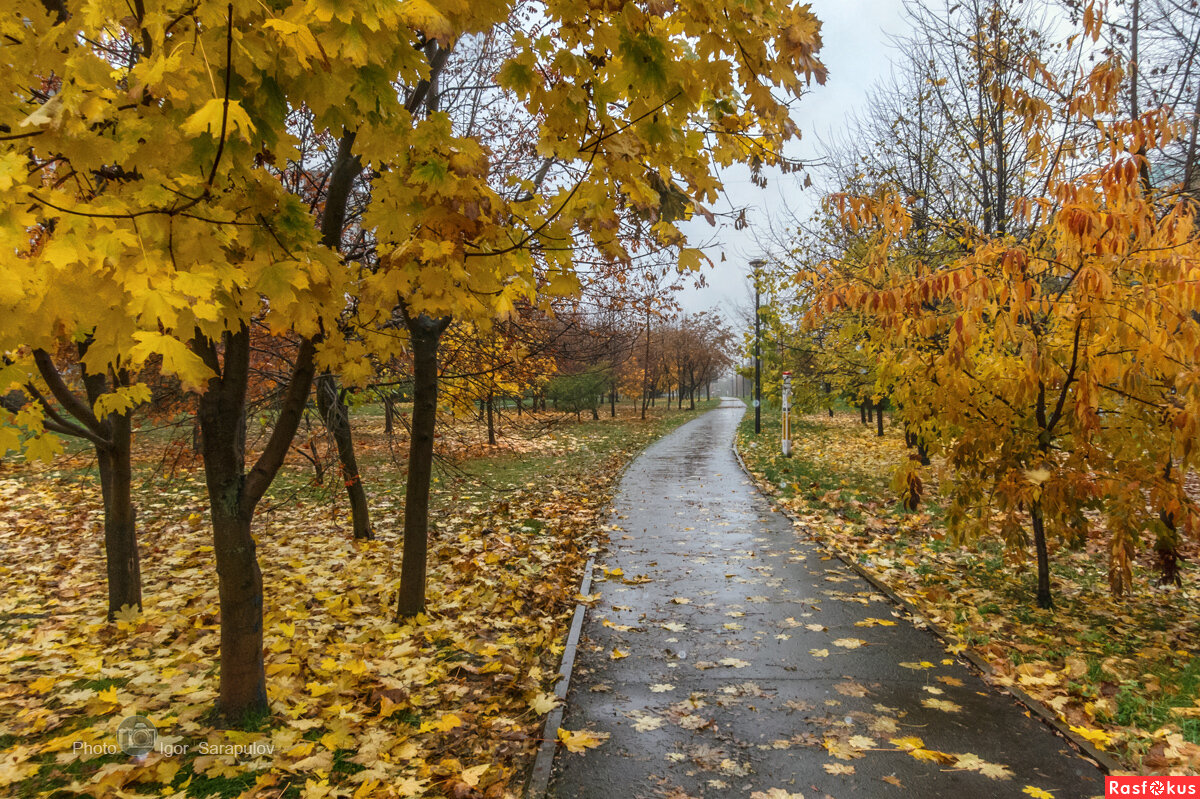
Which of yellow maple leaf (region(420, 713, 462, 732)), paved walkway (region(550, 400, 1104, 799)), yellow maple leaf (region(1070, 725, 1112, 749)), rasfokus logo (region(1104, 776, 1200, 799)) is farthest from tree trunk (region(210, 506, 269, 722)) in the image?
yellow maple leaf (region(1070, 725, 1112, 749))

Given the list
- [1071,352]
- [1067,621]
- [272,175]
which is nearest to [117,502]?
[272,175]

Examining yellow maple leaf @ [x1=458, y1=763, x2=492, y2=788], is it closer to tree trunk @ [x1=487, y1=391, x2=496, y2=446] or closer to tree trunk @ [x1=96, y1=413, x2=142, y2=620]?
tree trunk @ [x1=96, y1=413, x2=142, y2=620]

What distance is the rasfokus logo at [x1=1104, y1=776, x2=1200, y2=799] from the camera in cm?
293

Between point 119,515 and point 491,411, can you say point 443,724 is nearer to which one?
point 119,515

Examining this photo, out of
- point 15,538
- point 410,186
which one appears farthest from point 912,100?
point 15,538

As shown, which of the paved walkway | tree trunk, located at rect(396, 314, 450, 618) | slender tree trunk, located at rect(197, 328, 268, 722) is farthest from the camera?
tree trunk, located at rect(396, 314, 450, 618)

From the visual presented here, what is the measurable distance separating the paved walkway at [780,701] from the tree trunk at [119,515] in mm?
3595

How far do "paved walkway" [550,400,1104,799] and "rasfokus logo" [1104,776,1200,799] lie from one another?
0.08 meters

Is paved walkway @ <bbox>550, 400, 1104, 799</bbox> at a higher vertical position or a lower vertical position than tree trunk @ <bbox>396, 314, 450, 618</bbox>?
lower

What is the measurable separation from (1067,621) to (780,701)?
10.0 ft

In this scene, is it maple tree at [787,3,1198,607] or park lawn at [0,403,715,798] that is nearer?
park lawn at [0,403,715,798]

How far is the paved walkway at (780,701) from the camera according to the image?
303 centimetres

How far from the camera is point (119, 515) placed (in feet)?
15.7

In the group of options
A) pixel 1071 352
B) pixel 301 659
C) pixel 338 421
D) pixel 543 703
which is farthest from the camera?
pixel 338 421
